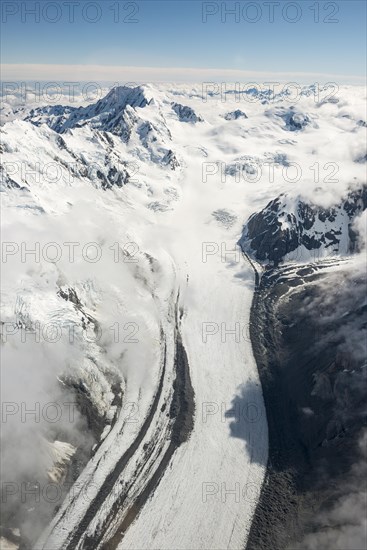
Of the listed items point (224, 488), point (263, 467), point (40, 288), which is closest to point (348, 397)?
point (263, 467)

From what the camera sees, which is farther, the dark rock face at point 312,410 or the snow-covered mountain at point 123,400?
the snow-covered mountain at point 123,400

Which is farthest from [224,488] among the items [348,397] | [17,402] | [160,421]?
[17,402]

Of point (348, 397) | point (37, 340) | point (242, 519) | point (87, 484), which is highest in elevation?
point (37, 340)

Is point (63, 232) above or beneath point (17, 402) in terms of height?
above

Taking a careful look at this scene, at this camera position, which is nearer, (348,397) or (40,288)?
(348,397)

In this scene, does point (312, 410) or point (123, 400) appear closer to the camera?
point (312, 410)

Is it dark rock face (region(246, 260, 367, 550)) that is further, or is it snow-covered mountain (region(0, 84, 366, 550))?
snow-covered mountain (region(0, 84, 366, 550))

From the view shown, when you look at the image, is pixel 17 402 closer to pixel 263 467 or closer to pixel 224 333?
pixel 263 467

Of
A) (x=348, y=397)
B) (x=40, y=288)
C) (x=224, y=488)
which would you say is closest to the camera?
(x=224, y=488)

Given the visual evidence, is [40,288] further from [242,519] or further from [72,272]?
[242,519]

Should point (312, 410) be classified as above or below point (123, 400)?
below

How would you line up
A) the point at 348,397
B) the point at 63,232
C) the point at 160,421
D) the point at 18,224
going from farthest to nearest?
the point at 63,232 → the point at 18,224 → the point at 160,421 → the point at 348,397
